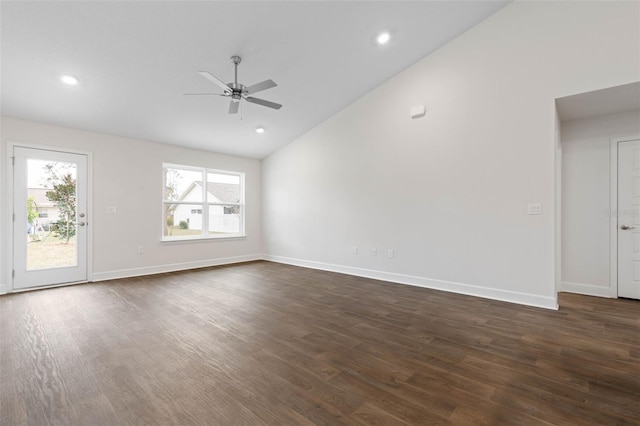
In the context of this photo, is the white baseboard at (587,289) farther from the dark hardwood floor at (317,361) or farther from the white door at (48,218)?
the white door at (48,218)

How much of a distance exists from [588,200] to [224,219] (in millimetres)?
6720

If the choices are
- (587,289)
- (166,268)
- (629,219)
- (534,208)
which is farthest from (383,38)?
(166,268)


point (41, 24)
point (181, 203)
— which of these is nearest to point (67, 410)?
point (41, 24)

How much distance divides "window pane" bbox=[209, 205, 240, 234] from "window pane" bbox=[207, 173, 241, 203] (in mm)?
191

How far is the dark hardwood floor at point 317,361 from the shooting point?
1614mm

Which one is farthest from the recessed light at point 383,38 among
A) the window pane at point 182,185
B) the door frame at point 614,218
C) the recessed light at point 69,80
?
the window pane at point 182,185

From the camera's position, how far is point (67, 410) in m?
1.63

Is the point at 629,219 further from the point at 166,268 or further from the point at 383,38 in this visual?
the point at 166,268

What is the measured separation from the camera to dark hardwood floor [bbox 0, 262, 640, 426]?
161 centimetres

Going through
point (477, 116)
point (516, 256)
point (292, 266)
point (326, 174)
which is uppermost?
point (477, 116)

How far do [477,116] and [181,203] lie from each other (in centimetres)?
568

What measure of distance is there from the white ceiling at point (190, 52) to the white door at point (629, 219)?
2616 mm

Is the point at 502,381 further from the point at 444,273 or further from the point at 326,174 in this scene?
the point at 326,174

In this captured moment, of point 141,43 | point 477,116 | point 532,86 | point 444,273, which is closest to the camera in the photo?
point 141,43
